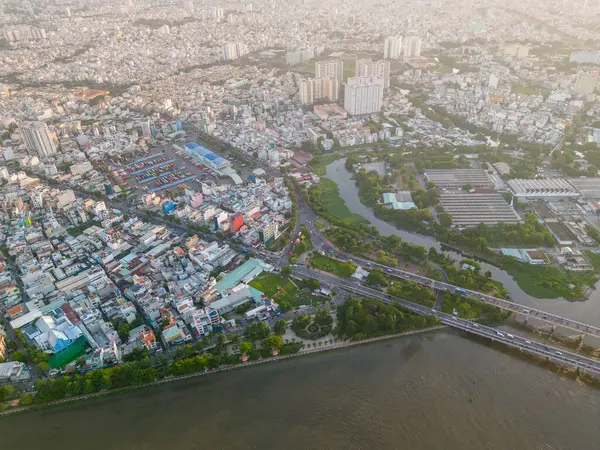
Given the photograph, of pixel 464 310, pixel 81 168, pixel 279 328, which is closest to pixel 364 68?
pixel 81 168

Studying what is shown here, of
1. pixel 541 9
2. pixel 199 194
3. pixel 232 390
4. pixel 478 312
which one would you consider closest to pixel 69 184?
pixel 199 194

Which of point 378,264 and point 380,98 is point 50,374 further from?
point 380,98

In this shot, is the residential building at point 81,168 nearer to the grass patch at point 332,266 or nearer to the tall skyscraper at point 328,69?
the grass patch at point 332,266

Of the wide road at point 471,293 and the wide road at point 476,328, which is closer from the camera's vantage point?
the wide road at point 476,328

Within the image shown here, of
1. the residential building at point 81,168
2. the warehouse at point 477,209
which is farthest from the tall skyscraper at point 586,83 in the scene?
the residential building at point 81,168

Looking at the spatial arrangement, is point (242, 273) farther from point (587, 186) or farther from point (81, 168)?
point (587, 186)
